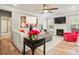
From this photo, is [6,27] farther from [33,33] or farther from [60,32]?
[60,32]

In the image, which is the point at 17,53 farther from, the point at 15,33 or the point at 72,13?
the point at 72,13

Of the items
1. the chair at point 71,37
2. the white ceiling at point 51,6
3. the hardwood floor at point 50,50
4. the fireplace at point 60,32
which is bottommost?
the hardwood floor at point 50,50

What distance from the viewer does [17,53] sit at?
1.76 metres

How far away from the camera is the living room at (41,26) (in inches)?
69.2

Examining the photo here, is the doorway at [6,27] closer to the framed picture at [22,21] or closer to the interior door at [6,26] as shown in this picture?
the interior door at [6,26]

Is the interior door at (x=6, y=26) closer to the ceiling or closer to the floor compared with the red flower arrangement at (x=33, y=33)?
closer to the ceiling

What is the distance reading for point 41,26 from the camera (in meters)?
1.89

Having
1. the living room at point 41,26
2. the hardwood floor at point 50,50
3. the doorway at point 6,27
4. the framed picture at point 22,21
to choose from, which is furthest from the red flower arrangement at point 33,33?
the doorway at point 6,27

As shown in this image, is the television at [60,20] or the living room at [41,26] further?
the television at [60,20]

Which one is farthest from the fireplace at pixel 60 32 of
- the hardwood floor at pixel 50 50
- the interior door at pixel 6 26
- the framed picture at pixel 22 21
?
the interior door at pixel 6 26

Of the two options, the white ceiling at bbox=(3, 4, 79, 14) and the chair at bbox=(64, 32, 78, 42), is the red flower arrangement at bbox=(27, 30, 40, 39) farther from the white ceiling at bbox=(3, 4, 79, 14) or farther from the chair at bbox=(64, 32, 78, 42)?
the chair at bbox=(64, 32, 78, 42)

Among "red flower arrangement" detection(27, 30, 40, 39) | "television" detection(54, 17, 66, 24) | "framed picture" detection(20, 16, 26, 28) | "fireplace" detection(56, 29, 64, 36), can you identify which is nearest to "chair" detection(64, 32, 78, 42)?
"fireplace" detection(56, 29, 64, 36)

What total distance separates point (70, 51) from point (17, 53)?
3.44ft
